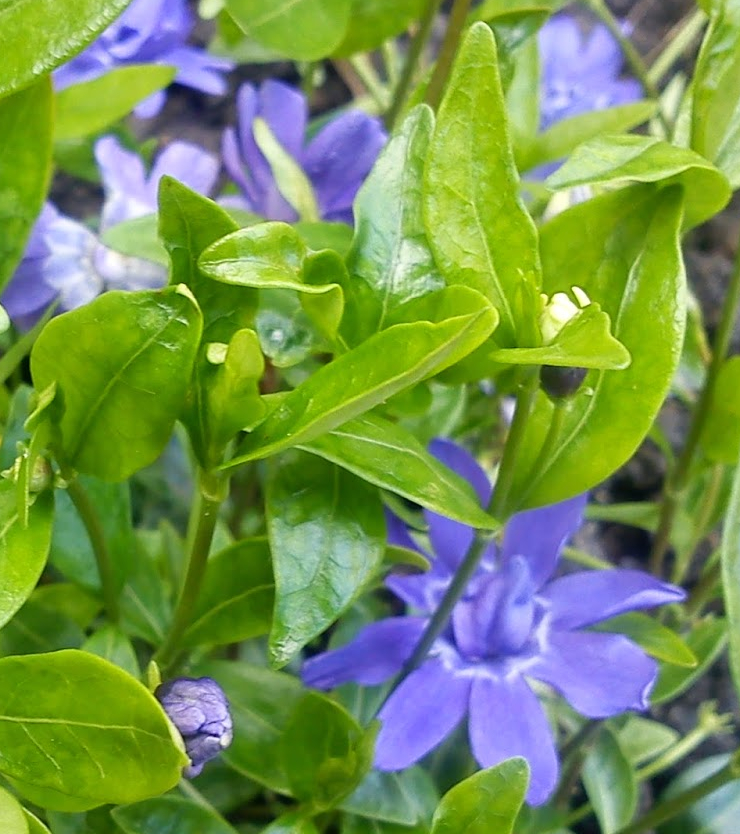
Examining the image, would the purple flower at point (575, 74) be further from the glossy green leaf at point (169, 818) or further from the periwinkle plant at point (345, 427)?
the glossy green leaf at point (169, 818)

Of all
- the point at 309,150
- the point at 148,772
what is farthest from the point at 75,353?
the point at 309,150

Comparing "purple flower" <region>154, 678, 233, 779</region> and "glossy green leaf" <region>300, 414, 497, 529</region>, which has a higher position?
"glossy green leaf" <region>300, 414, 497, 529</region>

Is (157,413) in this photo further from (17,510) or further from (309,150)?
(309,150)

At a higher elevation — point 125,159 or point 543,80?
point 125,159

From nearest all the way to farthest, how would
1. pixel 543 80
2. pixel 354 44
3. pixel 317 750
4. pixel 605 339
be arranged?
1. pixel 605 339
2. pixel 317 750
3. pixel 354 44
4. pixel 543 80

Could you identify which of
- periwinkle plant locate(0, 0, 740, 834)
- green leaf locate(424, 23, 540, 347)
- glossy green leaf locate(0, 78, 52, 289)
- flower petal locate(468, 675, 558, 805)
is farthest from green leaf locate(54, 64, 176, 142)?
flower petal locate(468, 675, 558, 805)

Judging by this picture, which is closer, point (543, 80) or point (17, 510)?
point (17, 510)

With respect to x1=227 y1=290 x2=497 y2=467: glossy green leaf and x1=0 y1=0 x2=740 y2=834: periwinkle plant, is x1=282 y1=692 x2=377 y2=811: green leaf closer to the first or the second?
x1=0 y1=0 x2=740 y2=834: periwinkle plant

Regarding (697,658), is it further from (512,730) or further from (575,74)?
(575,74)
